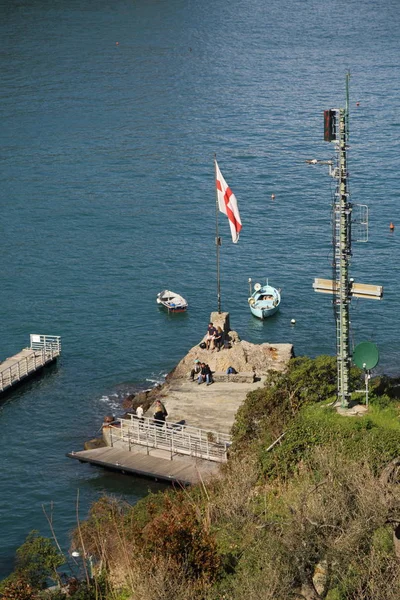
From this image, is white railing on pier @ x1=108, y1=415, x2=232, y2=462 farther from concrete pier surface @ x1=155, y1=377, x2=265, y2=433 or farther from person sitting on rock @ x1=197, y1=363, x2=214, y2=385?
person sitting on rock @ x1=197, y1=363, x2=214, y2=385

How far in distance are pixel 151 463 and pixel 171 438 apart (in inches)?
70.2

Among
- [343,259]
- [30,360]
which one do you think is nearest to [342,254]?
[343,259]

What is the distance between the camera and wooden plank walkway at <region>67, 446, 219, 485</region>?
197 feet

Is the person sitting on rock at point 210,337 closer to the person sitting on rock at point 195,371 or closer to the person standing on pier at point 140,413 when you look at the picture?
the person sitting on rock at point 195,371

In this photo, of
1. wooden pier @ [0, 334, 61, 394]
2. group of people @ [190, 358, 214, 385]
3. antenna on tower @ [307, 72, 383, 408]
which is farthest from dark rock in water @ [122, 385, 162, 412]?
antenna on tower @ [307, 72, 383, 408]

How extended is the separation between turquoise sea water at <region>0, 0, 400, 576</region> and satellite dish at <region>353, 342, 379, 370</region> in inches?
637

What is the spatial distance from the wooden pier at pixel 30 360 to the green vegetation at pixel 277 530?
1203 inches

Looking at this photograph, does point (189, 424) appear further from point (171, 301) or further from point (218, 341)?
point (171, 301)

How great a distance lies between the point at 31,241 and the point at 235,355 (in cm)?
4198

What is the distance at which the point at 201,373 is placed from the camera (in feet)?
237

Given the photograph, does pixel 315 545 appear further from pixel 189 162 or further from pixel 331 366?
pixel 189 162

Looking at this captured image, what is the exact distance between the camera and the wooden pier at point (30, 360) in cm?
7775

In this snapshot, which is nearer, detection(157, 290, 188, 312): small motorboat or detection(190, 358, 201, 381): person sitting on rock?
detection(190, 358, 201, 381): person sitting on rock

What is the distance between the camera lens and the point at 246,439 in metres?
54.2
